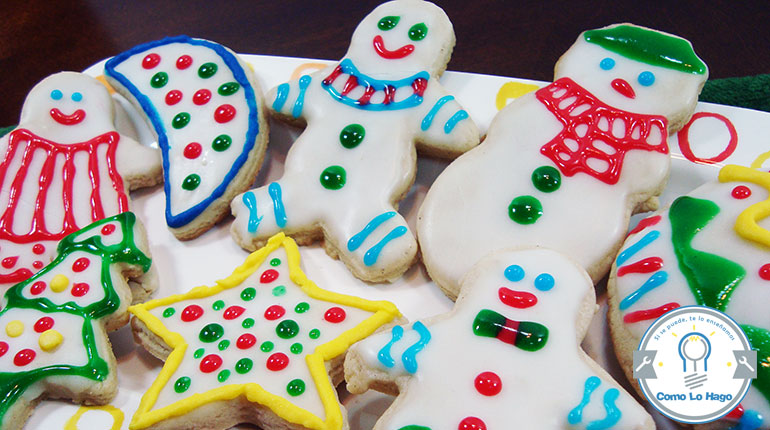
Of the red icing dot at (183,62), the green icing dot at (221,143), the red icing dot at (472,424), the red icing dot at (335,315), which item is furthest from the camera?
the red icing dot at (183,62)

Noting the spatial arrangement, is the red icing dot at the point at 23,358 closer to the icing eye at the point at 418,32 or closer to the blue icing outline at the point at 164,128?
the blue icing outline at the point at 164,128

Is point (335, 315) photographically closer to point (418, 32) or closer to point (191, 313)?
point (191, 313)

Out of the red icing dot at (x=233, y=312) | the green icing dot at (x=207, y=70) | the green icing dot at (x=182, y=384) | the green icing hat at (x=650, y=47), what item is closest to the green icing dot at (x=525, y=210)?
the green icing hat at (x=650, y=47)

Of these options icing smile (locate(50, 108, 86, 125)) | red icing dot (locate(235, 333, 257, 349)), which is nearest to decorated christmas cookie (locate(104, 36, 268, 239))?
icing smile (locate(50, 108, 86, 125))

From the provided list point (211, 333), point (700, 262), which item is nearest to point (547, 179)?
point (700, 262)

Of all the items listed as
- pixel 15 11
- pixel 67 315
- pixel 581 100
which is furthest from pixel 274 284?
pixel 15 11

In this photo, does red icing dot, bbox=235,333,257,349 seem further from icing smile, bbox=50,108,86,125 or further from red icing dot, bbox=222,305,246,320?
icing smile, bbox=50,108,86,125
